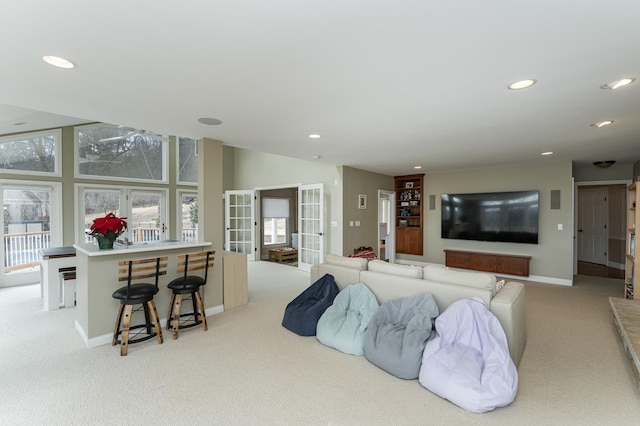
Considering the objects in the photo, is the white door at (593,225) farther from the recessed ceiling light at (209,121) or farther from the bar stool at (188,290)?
the bar stool at (188,290)

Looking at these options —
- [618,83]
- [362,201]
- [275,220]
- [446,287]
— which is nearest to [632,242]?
[618,83]

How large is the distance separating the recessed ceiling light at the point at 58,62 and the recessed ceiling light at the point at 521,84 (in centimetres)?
315

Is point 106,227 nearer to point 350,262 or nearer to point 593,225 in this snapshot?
point 350,262

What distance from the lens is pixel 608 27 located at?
4.87 ft

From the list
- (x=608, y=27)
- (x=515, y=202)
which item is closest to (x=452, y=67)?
(x=608, y=27)

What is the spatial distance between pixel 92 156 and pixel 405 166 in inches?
262

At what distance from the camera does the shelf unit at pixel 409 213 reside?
7.36 m

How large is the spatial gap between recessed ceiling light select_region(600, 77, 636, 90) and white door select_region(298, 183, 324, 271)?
471cm

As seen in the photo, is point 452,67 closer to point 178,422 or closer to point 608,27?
point 608,27

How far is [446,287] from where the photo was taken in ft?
9.10

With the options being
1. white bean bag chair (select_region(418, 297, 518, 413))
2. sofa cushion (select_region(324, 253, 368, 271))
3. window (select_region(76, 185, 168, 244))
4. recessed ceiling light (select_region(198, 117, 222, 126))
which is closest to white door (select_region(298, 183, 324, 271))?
sofa cushion (select_region(324, 253, 368, 271))

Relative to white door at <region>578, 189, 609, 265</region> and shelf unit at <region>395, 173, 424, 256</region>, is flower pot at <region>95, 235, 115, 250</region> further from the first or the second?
white door at <region>578, 189, 609, 265</region>

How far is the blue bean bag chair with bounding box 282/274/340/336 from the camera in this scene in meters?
3.19

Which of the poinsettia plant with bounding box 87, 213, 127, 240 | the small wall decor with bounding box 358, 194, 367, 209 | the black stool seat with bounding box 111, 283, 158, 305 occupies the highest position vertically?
the small wall decor with bounding box 358, 194, 367, 209
